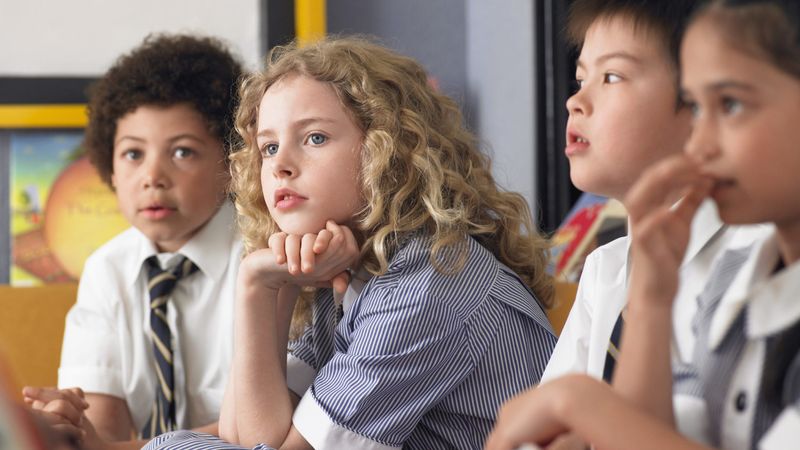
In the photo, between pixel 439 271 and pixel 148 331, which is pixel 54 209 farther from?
pixel 439 271

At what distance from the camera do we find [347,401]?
1117 millimetres

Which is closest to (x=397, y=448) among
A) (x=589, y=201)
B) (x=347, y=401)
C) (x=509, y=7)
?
(x=347, y=401)

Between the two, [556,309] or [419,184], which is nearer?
[419,184]

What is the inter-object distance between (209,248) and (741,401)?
3.80ft

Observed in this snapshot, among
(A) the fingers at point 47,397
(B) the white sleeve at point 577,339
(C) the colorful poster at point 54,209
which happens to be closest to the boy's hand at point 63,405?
(A) the fingers at point 47,397

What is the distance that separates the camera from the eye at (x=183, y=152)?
5.61ft

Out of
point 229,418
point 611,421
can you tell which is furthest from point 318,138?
point 611,421

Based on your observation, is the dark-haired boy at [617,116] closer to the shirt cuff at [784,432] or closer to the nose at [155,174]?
the shirt cuff at [784,432]

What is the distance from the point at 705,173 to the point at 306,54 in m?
0.77

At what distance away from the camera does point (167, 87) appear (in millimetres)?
1726

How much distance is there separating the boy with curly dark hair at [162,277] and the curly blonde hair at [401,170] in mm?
269

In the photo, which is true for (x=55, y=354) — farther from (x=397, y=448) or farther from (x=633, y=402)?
(x=633, y=402)

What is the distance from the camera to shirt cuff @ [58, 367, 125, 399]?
1.68m

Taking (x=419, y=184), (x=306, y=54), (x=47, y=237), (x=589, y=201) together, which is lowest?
(x=47, y=237)
